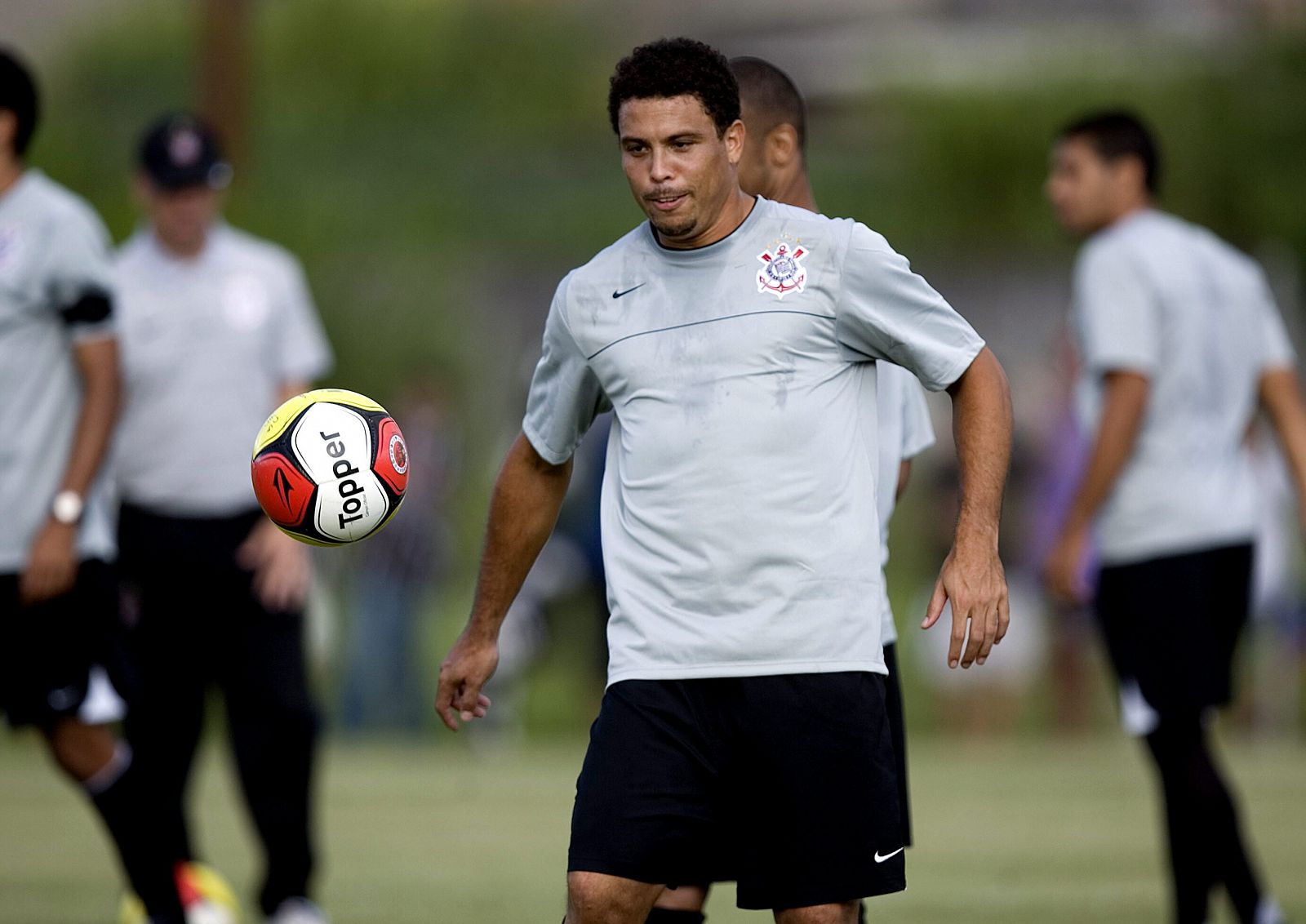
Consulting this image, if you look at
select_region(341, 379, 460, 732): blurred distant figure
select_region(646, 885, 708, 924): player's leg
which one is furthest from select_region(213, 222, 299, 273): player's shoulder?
select_region(341, 379, 460, 732): blurred distant figure

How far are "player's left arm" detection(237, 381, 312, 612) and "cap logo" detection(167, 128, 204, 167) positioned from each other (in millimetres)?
1386

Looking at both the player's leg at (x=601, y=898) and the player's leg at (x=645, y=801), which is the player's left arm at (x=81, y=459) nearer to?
the player's leg at (x=645, y=801)

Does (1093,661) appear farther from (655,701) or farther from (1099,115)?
(655,701)

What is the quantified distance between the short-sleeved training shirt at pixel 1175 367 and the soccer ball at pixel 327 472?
320 cm

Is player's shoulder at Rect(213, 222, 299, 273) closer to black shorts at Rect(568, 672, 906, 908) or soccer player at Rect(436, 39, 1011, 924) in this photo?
soccer player at Rect(436, 39, 1011, 924)

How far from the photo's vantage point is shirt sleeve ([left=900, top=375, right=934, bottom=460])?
5539 mm

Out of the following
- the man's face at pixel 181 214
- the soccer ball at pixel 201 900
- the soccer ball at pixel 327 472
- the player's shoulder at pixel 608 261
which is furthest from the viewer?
the man's face at pixel 181 214

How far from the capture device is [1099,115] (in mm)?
7488

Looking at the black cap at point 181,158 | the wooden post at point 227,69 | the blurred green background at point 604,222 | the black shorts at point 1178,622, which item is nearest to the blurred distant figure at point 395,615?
the blurred green background at point 604,222

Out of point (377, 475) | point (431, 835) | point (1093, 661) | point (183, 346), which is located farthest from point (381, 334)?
point (377, 475)

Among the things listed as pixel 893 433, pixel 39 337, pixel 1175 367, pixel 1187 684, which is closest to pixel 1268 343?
pixel 1175 367

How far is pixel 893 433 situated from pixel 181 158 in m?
3.45

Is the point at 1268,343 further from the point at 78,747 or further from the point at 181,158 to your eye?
the point at 78,747

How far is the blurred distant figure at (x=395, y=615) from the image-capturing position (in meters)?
15.3
